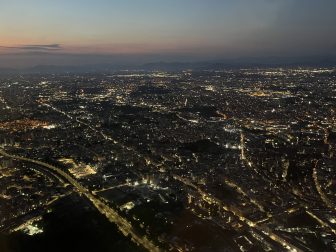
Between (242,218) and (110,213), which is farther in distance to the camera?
(110,213)

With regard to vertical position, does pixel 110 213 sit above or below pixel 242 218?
below

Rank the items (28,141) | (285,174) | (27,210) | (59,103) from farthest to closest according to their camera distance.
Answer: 1. (59,103)
2. (28,141)
3. (285,174)
4. (27,210)

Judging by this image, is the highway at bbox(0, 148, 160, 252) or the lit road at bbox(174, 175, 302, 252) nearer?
the lit road at bbox(174, 175, 302, 252)

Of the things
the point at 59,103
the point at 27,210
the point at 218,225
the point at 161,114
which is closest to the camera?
the point at 218,225

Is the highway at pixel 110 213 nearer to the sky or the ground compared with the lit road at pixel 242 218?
nearer to the ground

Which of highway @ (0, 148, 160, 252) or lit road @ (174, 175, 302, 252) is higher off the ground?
lit road @ (174, 175, 302, 252)

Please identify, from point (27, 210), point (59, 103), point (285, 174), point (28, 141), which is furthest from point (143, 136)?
point (59, 103)

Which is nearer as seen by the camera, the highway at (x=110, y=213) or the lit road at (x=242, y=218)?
the lit road at (x=242, y=218)

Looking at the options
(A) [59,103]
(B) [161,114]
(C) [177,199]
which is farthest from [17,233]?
(A) [59,103]

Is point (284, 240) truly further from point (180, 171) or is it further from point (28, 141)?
point (28, 141)

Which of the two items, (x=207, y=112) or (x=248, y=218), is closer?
(x=248, y=218)
